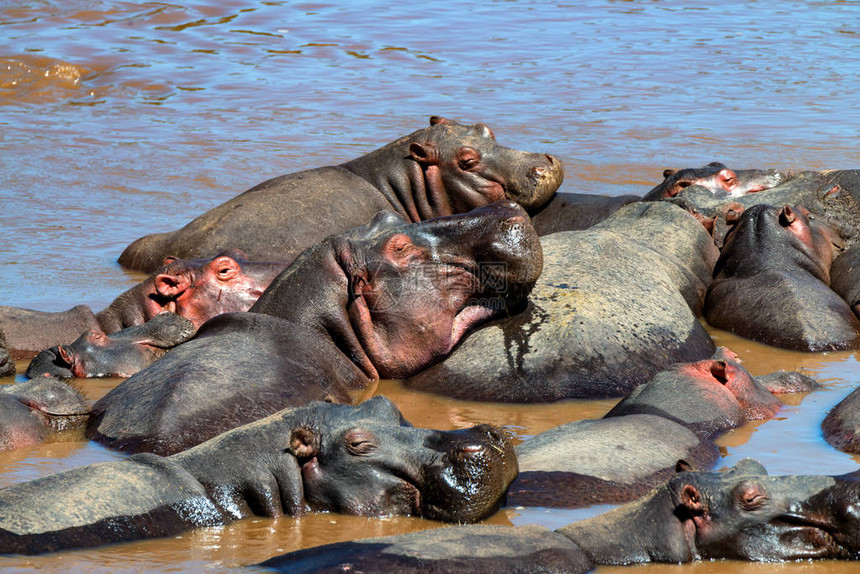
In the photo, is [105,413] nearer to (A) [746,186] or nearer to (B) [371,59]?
(A) [746,186]

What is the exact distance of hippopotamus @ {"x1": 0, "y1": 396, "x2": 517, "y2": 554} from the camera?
194 inches

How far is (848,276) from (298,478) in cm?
527

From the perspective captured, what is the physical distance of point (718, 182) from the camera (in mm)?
10758

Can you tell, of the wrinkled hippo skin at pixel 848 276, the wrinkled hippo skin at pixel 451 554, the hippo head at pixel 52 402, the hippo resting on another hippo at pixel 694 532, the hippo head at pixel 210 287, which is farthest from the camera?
the wrinkled hippo skin at pixel 848 276

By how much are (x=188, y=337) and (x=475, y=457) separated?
9.90ft

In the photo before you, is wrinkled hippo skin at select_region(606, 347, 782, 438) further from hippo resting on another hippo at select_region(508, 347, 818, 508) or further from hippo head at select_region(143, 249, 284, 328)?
hippo head at select_region(143, 249, 284, 328)

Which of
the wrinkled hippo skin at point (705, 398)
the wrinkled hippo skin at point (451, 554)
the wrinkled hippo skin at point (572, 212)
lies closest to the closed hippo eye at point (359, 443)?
the wrinkled hippo skin at point (451, 554)

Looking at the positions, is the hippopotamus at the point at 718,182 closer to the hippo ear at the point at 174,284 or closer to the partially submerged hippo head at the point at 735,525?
the hippo ear at the point at 174,284

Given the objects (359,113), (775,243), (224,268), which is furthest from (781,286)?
(359,113)

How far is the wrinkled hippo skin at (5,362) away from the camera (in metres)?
7.36

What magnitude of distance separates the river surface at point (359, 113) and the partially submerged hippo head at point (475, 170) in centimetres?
235

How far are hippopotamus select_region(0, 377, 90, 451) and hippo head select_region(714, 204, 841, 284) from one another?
4719 mm

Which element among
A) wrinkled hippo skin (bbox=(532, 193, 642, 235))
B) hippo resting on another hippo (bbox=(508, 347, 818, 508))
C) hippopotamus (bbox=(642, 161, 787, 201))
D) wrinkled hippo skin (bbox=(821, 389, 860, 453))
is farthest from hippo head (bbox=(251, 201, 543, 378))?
hippopotamus (bbox=(642, 161, 787, 201))

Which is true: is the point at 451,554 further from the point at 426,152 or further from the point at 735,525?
the point at 426,152
